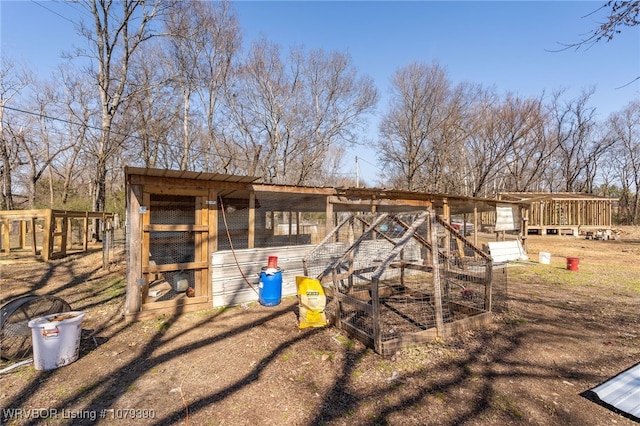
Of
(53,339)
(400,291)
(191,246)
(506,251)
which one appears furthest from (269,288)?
(506,251)

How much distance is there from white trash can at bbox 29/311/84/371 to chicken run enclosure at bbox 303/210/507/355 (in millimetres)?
3411

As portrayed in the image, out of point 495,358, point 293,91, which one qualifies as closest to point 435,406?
point 495,358

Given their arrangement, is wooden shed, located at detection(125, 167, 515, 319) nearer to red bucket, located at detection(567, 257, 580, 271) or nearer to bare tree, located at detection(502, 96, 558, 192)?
red bucket, located at detection(567, 257, 580, 271)

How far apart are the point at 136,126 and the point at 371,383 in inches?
805

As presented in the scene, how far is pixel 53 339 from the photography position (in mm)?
3623

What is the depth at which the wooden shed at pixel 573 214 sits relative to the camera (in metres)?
21.0

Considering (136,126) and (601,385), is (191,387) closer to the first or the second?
(601,385)

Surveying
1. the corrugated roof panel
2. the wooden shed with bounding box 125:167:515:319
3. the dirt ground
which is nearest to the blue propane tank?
the dirt ground

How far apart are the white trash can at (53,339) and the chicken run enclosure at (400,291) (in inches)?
134

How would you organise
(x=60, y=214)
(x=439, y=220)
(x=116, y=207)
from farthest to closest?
Answer: (x=116, y=207) → (x=60, y=214) → (x=439, y=220)

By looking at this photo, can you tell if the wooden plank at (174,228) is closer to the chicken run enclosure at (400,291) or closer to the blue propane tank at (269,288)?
the blue propane tank at (269,288)

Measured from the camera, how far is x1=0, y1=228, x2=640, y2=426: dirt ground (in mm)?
2840

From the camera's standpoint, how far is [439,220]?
5121mm

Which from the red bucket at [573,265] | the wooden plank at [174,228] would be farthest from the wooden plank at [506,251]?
the wooden plank at [174,228]
